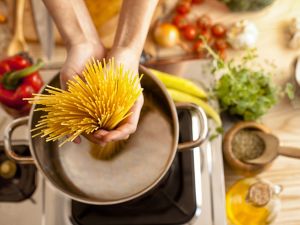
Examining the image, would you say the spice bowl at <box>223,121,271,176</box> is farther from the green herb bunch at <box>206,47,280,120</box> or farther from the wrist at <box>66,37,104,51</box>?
the wrist at <box>66,37,104,51</box>

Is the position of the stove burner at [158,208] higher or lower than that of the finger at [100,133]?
lower

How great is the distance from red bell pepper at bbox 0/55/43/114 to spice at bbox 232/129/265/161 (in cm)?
42

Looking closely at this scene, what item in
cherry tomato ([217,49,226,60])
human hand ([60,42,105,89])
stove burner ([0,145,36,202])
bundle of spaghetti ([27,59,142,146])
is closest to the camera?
bundle of spaghetti ([27,59,142,146])

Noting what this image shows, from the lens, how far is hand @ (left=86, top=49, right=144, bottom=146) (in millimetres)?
537


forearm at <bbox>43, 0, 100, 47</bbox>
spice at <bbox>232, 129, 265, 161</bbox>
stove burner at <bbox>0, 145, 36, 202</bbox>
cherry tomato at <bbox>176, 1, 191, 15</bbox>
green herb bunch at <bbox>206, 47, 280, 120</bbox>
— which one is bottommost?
stove burner at <bbox>0, 145, 36, 202</bbox>

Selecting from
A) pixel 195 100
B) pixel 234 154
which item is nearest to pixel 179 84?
pixel 195 100

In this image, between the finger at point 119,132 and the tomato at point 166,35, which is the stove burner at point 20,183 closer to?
the finger at point 119,132

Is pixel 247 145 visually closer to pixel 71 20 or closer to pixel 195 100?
pixel 195 100

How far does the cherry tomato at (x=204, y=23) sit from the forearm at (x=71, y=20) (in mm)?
375

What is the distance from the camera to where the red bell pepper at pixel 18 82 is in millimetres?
793

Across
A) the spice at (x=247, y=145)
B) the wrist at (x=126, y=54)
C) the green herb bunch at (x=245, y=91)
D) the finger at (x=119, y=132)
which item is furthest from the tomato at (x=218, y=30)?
the finger at (x=119, y=132)

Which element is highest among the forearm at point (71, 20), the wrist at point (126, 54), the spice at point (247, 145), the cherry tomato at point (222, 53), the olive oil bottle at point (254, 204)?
the forearm at point (71, 20)

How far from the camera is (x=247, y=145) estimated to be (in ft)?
2.67

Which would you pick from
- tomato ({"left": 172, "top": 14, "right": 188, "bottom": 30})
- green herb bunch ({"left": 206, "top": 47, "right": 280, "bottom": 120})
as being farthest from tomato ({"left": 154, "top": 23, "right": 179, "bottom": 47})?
green herb bunch ({"left": 206, "top": 47, "right": 280, "bottom": 120})
